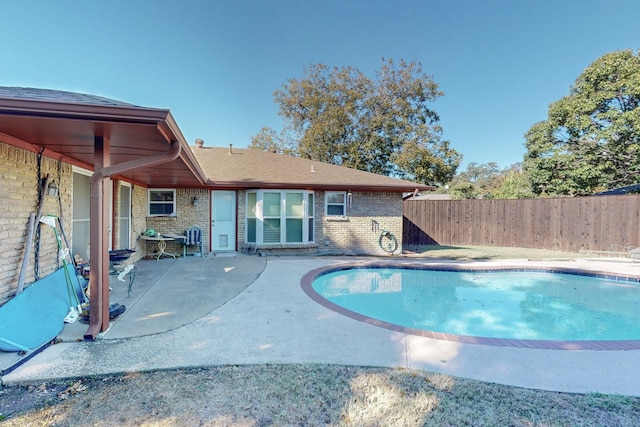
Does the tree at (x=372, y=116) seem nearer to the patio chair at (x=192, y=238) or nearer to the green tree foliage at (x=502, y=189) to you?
the green tree foliage at (x=502, y=189)

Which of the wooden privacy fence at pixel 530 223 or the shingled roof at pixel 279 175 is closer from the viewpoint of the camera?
the shingled roof at pixel 279 175

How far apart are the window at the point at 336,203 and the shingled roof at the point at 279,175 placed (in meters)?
0.34

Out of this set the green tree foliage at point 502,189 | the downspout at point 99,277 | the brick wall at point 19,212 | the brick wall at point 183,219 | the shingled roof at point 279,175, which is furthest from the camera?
the green tree foliage at point 502,189

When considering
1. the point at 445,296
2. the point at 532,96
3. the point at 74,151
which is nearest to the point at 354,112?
the point at 532,96

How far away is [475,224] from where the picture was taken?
1346 cm

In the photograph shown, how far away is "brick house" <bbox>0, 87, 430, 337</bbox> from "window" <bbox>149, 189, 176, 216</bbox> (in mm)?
32

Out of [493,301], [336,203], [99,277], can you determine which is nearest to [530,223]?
[493,301]

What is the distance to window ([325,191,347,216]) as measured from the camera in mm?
10734

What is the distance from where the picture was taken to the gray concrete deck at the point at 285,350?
112 inches

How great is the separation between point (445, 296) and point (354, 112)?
17893 millimetres

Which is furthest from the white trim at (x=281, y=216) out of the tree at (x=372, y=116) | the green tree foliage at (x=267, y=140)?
the green tree foliage at (x=267, y=140)

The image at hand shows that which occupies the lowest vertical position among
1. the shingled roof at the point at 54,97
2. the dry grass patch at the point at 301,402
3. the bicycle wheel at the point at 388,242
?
the dry grass patch at the point at 301,402

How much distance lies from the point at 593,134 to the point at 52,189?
19858mm

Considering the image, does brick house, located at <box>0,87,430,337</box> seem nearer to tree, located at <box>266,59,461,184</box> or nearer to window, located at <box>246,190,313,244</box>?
window, located at <box>246,190,313,244</box>
